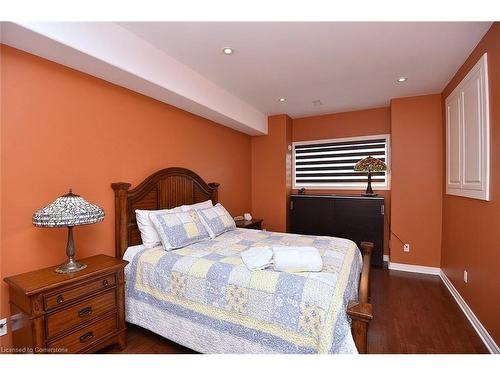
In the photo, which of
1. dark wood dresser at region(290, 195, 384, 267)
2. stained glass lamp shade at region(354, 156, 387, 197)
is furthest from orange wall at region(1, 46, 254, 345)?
stained glass lamp shade at region(354, 156, 387, 197)

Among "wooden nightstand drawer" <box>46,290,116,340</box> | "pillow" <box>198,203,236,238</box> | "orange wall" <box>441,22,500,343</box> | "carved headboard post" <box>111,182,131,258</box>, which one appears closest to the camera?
"wooden nightstand drawer" <box>46,290,116,340</box>

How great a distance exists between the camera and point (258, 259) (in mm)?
1740

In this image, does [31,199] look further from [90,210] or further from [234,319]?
[234,319]

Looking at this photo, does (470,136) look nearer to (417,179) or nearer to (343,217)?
(417,179)

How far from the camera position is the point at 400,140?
11.9ft

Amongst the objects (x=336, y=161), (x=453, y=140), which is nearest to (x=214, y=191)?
(x=336, y=161)

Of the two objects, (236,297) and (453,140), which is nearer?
(236,297)

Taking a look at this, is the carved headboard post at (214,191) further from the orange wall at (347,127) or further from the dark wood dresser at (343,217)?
the orange wall at (347,127)

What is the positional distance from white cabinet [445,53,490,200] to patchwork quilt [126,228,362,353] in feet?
4.17

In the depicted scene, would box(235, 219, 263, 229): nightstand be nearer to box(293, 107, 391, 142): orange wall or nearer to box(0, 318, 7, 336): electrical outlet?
box(293, 107, 391, 142): orange wall

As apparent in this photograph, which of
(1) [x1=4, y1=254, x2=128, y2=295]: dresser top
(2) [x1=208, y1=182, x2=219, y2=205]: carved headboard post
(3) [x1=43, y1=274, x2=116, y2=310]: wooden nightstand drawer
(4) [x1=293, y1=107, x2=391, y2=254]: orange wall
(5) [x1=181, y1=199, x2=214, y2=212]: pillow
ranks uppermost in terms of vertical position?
(4) [x1=293, y1=107, x2=391, y2=254]: orange wall

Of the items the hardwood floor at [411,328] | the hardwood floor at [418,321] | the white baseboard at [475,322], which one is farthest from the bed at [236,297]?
the white baseboard at [475,322]

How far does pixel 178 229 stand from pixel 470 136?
9.53 ft

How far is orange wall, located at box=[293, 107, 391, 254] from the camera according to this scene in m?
4.00
